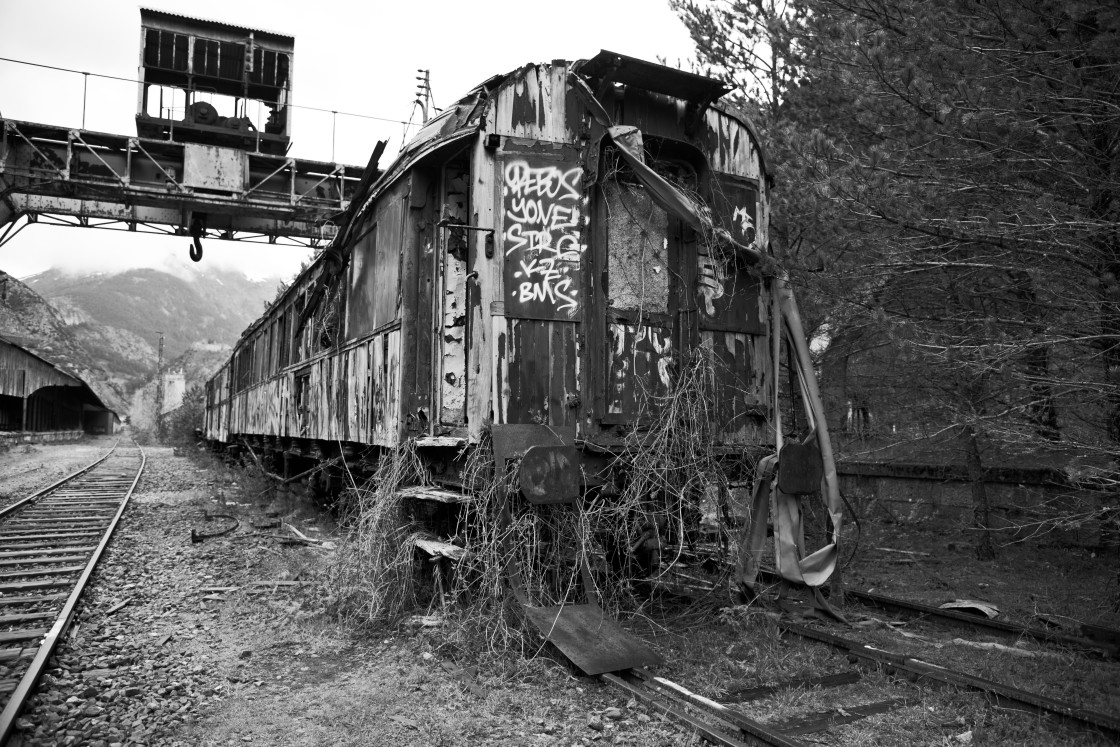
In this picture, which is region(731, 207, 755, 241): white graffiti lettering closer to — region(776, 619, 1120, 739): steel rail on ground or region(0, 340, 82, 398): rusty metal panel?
region(776, 619, 1120, 739): steel rail on ground

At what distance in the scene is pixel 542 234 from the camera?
5.47m

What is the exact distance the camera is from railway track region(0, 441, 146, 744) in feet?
15.2

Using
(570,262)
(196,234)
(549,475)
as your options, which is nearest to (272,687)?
(549,475)

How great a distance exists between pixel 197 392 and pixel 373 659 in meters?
45.3

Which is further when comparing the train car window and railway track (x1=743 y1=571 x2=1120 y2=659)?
the train car window

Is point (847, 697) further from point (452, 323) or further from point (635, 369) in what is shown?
point (452, 323)

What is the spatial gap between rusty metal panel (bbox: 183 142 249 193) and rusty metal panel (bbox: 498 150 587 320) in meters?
18.9

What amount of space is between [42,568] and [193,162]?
1642cm

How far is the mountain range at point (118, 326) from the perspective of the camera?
63.4 metres

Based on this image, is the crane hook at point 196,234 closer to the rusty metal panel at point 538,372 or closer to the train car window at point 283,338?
the train car window at point 283,338

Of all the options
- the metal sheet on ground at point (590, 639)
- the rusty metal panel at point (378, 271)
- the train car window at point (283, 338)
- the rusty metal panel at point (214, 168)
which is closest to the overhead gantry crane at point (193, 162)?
the rusty metal panel at point (214, 168)

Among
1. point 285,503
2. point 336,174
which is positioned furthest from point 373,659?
point 336,174

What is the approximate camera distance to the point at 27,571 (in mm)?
7535

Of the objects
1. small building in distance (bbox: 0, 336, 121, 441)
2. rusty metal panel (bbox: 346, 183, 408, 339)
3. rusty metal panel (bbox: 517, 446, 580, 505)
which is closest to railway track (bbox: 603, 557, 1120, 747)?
rusty metal panel (bbox: 517, 446, 580, 505)
